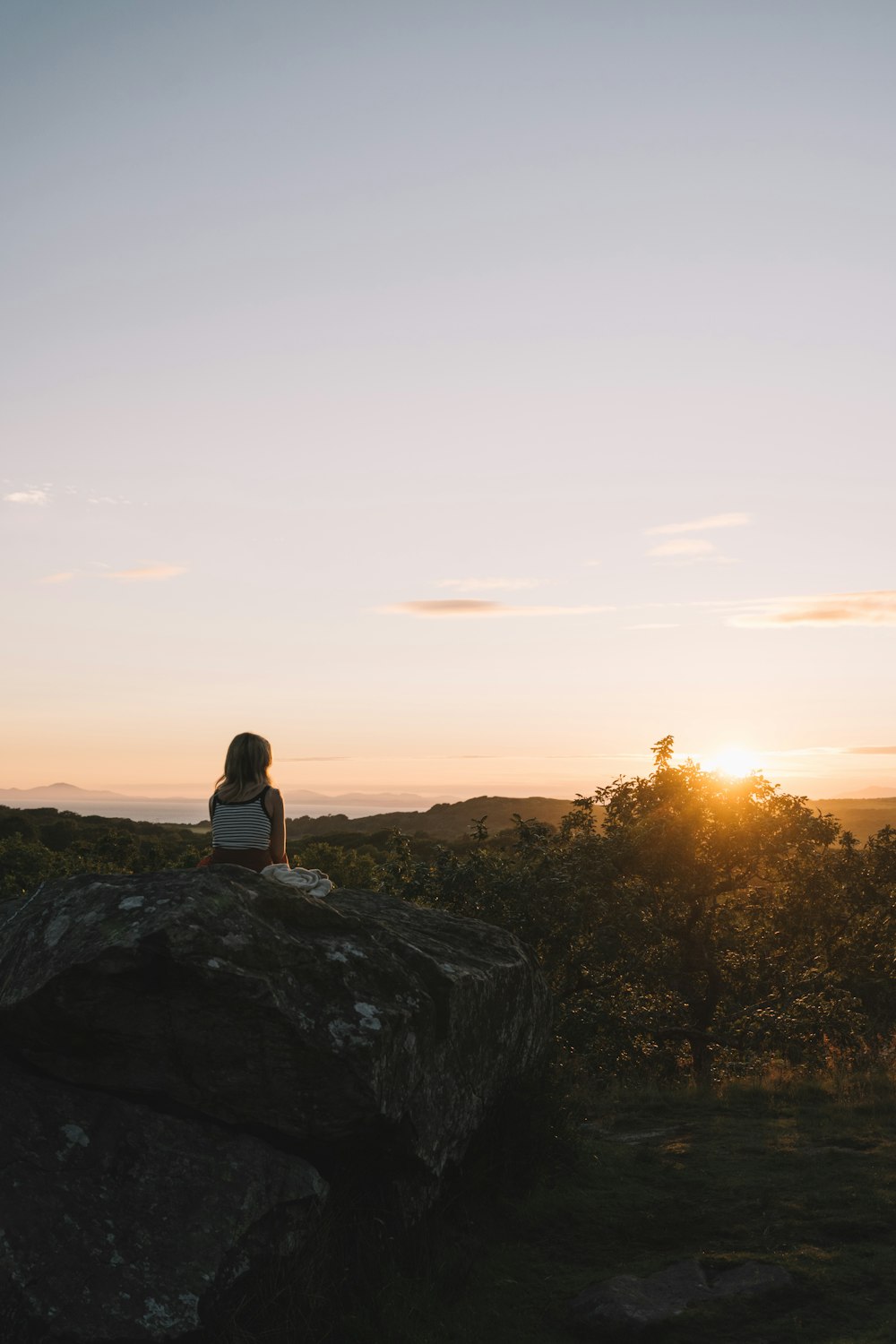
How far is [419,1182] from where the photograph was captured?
8.02 meters

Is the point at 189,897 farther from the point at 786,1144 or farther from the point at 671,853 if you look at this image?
the point at 671,853

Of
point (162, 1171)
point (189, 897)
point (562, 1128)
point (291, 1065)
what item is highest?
point (189, 897)

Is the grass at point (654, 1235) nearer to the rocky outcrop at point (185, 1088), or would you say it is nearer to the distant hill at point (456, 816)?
the rocky outcrop at point (185, 1088)

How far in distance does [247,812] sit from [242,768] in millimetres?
421

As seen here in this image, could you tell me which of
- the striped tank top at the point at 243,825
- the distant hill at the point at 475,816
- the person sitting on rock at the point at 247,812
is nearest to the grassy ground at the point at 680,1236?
the person sitting on rock at the point at 247,812

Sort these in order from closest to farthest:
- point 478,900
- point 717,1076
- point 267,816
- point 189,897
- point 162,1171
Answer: point 162,1171 < point 189,897 < point 267,816 < point 717,1076 < point 478,900

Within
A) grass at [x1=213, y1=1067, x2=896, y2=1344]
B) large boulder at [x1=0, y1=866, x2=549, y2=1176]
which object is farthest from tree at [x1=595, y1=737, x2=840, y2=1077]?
large boulder at [x1=0, y1=866, x2=549, y2=1176]

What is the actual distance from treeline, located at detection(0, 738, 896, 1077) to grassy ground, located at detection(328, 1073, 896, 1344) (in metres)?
4.02

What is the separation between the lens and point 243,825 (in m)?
9.28

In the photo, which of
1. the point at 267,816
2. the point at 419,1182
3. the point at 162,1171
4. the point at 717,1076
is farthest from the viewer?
the point at 717,1076

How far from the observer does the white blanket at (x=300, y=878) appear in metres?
8.94

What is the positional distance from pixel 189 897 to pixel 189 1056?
114 cm

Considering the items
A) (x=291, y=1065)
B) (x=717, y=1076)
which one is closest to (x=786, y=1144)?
(x=717, y=1076)

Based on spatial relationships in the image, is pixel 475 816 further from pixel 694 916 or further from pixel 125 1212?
pixel 125 1212
